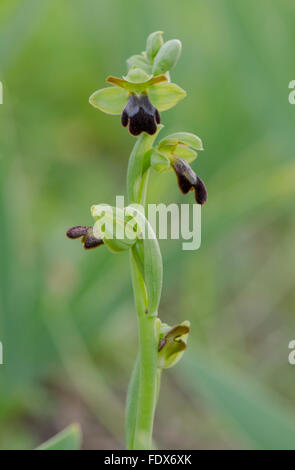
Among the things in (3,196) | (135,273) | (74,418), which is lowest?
(135,273)

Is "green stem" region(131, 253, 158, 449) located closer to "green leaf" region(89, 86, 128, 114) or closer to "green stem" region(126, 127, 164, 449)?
"green stem" region(126, 127, 164, 449)

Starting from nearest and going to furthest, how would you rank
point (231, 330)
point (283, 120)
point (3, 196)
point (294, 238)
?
point (3, 196) → point (283, 120) → point (231, 330) → point (294, 238)

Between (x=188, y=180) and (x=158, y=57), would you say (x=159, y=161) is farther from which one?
(x=158, y=57)

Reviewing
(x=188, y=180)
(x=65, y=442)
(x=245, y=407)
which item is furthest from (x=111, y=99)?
(x=245, y=407)

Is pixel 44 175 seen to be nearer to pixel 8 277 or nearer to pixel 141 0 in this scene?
pixel 141 0

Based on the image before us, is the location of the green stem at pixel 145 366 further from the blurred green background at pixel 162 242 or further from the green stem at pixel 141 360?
the blurred green background at pixel 162 242

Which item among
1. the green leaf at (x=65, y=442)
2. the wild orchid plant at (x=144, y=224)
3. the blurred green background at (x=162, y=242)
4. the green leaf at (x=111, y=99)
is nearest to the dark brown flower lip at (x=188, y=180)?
the wild orchid plant at (x=144, y=224)

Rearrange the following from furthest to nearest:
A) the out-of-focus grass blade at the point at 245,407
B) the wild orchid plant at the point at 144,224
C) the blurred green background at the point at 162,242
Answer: the blurred green background at the point at 162,242 → the out-of-focus grass blade at the point at 245,407 → the wild orchid plant at the point at 144,224

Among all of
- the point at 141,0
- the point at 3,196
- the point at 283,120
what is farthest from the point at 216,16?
the point at 3,196
